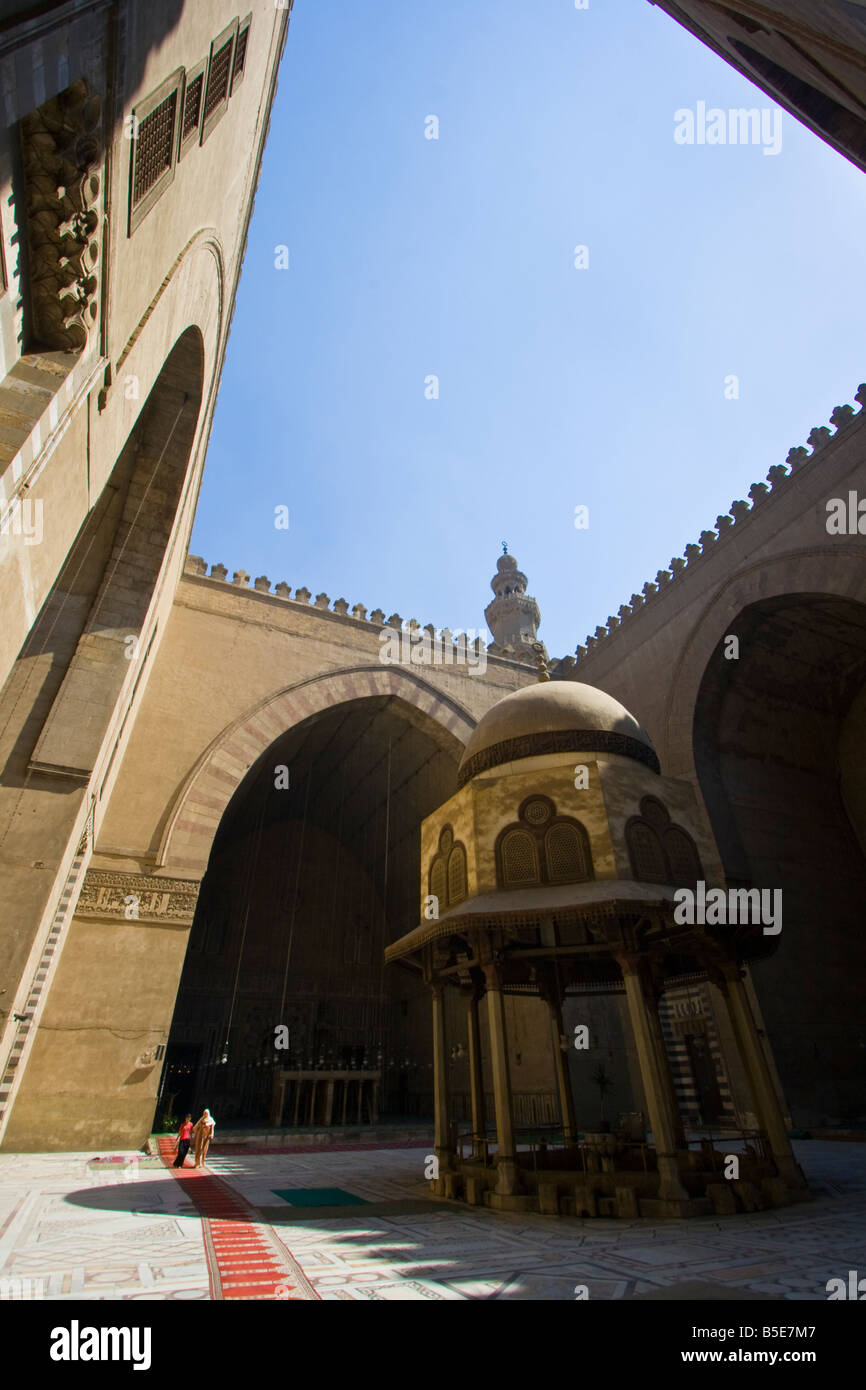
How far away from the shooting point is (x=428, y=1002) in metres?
15.8

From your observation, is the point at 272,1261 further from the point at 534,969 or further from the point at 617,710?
the point at 617,710

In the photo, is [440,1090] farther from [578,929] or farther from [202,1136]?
[202,1136]

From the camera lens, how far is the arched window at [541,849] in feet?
17.1

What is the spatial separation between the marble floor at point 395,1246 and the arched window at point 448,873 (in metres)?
2.14

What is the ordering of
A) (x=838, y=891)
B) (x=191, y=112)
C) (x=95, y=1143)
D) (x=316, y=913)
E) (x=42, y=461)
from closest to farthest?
(x=42, y=461), (x=191, y=112), (x=95, y=1143), (x=838, y=891), (x=316, y=913)

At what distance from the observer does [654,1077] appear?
15.1ft

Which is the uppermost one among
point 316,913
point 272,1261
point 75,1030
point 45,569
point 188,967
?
point 316,913

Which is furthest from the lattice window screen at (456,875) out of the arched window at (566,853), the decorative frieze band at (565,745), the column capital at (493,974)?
the decorative frieze band at (565,745)

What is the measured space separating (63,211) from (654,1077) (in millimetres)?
5804

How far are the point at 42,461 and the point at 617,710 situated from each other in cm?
511

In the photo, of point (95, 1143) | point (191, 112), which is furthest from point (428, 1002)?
point (191, 112)

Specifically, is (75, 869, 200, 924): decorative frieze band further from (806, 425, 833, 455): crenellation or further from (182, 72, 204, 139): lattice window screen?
(806, 425, 833, 455): crenellation

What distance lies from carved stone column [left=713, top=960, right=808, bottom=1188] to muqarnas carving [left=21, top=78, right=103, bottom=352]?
605cm

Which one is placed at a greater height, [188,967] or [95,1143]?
[188,967]
